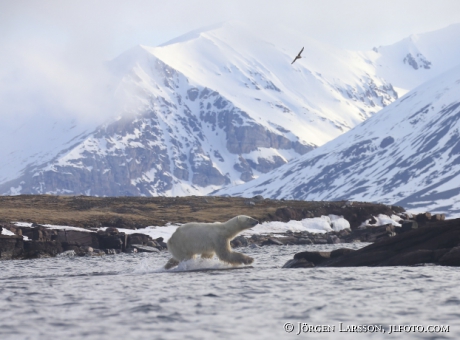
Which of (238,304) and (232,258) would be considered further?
(232,258)

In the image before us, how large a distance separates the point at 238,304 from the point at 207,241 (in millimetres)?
11192

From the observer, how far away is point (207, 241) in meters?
30.7

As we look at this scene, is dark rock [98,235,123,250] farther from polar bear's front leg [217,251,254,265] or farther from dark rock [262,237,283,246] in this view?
polar bear's front leg [217,251,254,265]

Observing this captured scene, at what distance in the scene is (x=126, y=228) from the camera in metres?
62.2

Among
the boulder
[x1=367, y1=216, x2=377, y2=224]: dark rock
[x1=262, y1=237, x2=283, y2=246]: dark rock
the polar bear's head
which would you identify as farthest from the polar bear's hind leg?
[x1=367, y1=216, x2=377, y2=224]: dark rock

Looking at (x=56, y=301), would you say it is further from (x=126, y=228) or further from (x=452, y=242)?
(x=126, y=228)

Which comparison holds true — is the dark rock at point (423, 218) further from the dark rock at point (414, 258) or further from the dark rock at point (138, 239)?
the dark rock at point (414, 258)

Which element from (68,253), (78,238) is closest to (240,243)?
(78,238)

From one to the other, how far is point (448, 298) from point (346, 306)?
3.28 m

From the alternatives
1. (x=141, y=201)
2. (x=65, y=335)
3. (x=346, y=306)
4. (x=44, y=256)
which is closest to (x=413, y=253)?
(x=346, y=306)

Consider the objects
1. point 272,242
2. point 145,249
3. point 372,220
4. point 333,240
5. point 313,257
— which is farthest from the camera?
point 372,220

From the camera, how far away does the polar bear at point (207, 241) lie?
30.7 m

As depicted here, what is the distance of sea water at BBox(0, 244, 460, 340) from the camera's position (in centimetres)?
1582

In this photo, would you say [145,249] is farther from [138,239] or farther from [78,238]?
[78,238]
